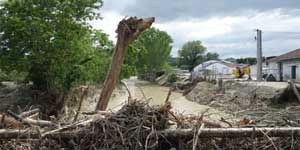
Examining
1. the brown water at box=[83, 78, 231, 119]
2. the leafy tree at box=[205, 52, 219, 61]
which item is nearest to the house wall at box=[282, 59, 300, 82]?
the brown water at box=[83, 78, 231, 119]

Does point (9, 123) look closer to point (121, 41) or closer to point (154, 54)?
point (121, 41)

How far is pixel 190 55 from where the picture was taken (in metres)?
104

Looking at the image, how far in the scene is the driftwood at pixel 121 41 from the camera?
7.66 m

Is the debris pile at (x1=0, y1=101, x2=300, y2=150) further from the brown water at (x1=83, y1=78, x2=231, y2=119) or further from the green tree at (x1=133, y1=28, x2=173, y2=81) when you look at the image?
the green tree at (x1=133, y1=28, x2=173, y2=81)

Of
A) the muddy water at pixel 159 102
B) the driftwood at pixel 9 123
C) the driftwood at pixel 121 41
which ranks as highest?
the driftwood at pixel 121 41

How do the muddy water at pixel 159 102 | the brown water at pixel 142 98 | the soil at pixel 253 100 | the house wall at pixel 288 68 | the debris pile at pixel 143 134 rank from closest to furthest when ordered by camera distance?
1. the debris pile at pixel 143 134
2. the brown water at pixel 142 98
3. the muddy water at pixel 159 102
4. the soil at pixel 253 100
5. the house wall at pixel 288 68

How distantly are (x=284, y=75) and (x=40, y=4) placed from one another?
Answer: 32456 mm

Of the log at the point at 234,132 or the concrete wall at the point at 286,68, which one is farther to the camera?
the concrete wall at the point at 286,68

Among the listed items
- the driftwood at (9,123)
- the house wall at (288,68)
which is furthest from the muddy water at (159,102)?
the house wall at (288,68)

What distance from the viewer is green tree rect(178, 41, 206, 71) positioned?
10353 cm

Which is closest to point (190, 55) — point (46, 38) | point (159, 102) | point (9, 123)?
point (46, 38)

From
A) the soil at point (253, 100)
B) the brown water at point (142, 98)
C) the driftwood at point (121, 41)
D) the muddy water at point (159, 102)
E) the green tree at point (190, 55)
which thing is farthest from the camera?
the green tree at point (190, 55)

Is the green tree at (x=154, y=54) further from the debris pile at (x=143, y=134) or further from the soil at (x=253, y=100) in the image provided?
the debris pile at (x=143, y=134)

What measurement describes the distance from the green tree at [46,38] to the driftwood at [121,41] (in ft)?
51.9
